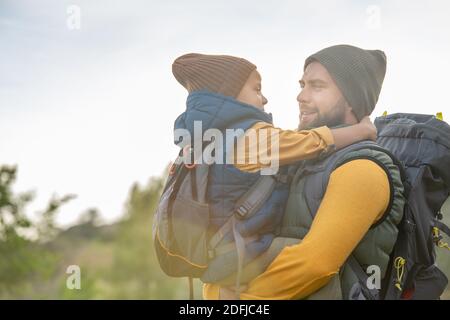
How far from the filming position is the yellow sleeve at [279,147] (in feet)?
9.78

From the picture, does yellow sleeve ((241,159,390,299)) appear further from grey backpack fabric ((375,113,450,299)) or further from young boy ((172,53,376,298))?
grey backpack fabric ((375,113,450,299))

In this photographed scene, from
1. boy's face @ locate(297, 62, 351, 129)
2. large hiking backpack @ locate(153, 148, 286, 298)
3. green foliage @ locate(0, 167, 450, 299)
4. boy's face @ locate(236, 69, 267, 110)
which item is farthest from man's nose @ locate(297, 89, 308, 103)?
green foliage @ locate(0, 167, 450, 299)

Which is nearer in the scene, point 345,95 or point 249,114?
point 249,114

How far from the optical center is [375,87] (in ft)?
11.4

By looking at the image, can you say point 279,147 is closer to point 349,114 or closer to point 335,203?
point 335,203

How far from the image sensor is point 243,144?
3.02 metres

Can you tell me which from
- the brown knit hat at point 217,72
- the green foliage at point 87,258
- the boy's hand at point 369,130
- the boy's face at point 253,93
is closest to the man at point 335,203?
the boy's hand at point 369,130

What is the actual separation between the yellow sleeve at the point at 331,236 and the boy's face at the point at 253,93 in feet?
1.86

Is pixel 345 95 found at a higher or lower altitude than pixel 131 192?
higher

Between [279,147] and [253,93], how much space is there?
1.26 feet

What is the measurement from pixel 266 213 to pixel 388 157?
2.23 feet

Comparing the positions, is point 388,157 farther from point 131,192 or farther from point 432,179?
point 131,192
